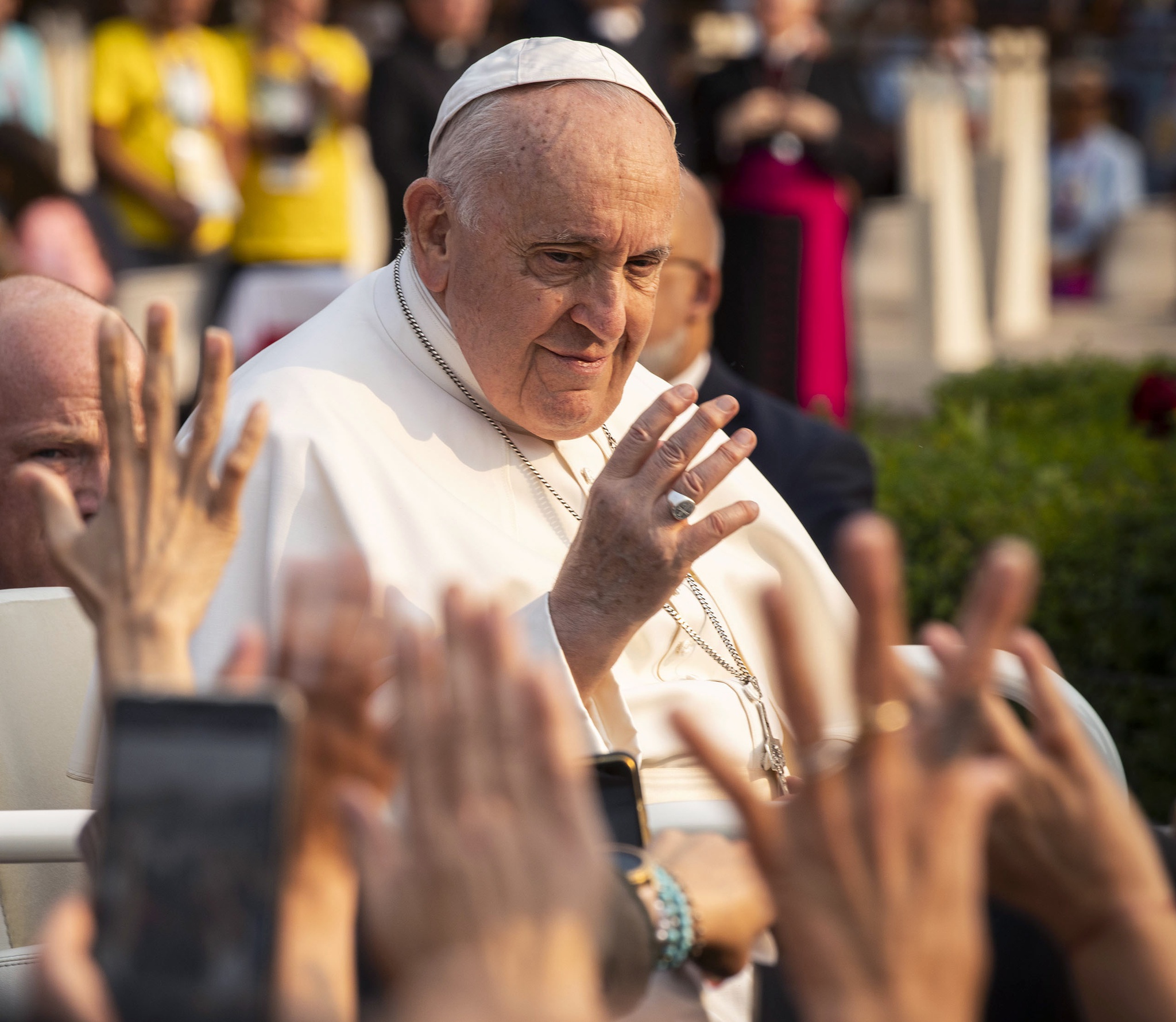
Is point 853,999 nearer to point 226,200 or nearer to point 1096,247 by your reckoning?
point 226,200

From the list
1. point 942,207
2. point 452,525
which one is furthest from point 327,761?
point 942,207

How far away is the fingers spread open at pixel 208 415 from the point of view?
1.72 meters

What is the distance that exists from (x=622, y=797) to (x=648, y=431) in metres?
0.60

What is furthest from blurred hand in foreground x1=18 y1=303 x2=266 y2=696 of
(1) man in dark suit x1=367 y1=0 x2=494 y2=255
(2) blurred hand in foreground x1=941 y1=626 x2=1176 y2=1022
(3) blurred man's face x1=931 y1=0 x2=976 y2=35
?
(3) blurred man's face x1=931 y1=0 x2=976 y2=35

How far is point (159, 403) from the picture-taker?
5.67 ft

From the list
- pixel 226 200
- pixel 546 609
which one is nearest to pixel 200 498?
pixel 546 609

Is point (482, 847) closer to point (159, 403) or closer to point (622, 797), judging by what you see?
point (159, 403)

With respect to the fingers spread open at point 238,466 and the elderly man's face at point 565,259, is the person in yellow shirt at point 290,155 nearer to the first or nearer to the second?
the elderly man's face at point 565,259

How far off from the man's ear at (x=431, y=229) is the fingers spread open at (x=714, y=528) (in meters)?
0.91

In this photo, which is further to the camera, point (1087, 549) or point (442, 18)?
point (442, 18)

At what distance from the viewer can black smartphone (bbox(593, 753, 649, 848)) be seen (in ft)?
7.25

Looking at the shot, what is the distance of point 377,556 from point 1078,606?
2870mm

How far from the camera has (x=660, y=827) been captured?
2371 millimetres

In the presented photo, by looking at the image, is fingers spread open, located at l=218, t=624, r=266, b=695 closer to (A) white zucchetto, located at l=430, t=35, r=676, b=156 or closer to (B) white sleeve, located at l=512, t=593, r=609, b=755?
(B) white sleeve, located at l=512, t=593, r=609, b=755
